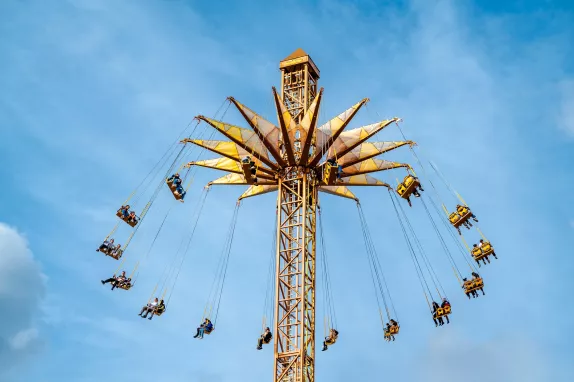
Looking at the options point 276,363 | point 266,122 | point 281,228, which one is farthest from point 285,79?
point 276,363

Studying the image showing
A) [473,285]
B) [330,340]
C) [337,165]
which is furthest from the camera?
[330,340]

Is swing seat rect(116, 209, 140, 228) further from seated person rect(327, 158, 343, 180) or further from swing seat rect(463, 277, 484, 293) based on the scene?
swing seat rect(463, 277, 484, 293)

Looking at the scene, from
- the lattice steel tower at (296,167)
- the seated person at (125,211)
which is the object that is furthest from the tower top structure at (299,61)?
the seated person at (125,211)

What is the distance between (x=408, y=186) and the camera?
38.2 metres

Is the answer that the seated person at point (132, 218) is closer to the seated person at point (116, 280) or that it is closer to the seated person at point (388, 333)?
the seated person at point (116, 280)

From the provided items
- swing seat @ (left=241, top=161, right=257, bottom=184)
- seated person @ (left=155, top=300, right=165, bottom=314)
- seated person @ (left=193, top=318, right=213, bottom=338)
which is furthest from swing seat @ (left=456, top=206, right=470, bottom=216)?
seated person @ (left=155, top=300, right=165, bottom=314)

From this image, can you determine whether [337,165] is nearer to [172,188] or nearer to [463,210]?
[463,210]

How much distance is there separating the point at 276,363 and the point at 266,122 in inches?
438

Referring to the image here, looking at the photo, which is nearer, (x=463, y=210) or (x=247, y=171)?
(x=247, y=171)

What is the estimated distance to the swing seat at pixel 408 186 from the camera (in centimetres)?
3806

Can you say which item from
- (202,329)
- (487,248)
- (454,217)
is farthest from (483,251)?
(202,329)

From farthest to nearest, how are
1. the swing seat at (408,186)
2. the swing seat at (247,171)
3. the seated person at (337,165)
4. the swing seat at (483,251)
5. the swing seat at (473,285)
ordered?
the swing seat at (408,186) → the swing seat at (483,251) → the swing seat at (473,285) → the seated person at (337,165) → the swing seat at (247,171)

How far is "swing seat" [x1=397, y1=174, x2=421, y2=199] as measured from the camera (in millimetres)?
38062

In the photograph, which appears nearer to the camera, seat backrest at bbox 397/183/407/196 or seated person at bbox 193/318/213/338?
seat backrest at bbox 397/183/407/196
